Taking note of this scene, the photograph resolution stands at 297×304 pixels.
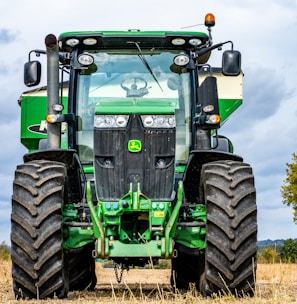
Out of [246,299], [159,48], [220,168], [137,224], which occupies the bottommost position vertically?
[246,299]

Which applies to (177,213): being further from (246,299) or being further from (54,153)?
(54,153)

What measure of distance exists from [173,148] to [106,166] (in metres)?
0.73

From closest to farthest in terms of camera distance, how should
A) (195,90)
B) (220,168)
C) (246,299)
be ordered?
(246,299) → (220,168) → (195,90)

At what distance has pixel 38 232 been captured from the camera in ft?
27.1

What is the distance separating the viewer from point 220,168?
8562mm

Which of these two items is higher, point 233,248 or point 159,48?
point 159,48

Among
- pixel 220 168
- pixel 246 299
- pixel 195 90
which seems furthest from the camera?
pixel 195 90

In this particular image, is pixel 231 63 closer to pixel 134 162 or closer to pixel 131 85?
pixel 131 85

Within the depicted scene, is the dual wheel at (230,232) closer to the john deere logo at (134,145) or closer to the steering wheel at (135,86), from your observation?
the john deere logo at (134,145)

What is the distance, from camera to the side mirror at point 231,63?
927cm

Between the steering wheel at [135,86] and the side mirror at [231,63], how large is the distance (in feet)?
3.16

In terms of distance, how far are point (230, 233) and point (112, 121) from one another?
1684 millimetres

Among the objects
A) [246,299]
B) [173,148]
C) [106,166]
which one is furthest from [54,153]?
[246,299]

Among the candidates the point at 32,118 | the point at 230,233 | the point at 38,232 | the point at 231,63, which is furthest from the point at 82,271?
the point at 32,118
